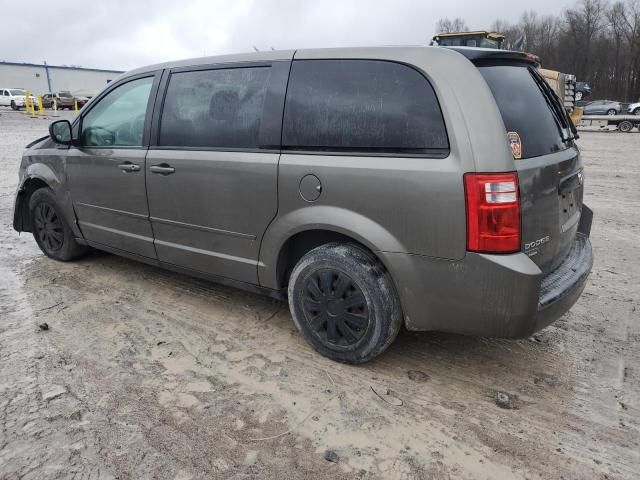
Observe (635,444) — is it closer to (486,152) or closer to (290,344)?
(486,152)

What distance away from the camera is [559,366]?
312 cm

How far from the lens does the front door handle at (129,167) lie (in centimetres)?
385

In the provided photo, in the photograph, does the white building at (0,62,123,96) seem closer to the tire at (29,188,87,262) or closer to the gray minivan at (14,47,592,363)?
the tire at (29,188,87,262)

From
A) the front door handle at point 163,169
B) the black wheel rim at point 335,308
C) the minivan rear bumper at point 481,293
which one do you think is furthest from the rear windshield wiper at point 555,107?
the front door handle at point 163,169

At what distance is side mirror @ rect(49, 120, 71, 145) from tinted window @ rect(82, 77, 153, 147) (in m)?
0.15

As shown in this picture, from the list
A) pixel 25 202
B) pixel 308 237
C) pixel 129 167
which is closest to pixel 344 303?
pixel 308 237

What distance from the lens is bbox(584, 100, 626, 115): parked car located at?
128 ft

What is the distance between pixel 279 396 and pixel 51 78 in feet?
241

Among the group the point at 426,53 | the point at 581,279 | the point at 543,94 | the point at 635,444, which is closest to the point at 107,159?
the point at 426,53

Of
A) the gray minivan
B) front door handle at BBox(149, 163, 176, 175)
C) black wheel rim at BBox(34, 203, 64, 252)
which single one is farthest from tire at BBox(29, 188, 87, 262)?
front door handle at BBox(149, 163, 176, 175)

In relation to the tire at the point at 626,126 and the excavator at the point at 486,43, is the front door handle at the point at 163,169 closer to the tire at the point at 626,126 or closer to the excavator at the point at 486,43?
the excavator at the point at 486,43

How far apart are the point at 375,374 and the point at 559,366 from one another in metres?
1.15

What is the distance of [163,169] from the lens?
3.66 metres

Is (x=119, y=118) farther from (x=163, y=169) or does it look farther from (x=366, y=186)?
(x=366, y=186)
